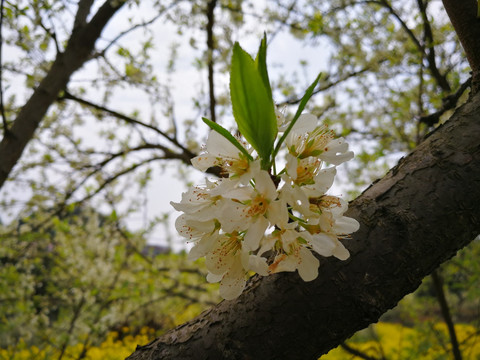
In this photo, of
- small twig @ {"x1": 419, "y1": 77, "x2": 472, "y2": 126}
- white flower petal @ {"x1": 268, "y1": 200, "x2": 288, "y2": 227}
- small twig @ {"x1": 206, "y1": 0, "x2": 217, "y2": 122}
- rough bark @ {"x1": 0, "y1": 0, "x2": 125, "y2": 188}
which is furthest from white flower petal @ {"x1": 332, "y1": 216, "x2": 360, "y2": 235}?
rough bark @ {"x1": 0, "y1": 0, "x2": 125, "y2": 188}

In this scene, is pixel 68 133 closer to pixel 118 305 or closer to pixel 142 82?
pixel 142 82

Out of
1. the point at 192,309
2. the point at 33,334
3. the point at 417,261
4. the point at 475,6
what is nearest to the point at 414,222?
the point at 417,261

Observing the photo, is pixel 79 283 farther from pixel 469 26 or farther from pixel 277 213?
pixel 469 26

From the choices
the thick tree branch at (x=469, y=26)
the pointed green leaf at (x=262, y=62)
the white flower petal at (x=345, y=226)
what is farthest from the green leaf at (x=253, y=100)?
the thick tree branch at (x=469, y=26)

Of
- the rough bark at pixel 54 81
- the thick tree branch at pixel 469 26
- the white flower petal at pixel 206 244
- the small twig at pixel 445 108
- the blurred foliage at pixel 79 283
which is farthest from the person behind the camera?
the blurred foliage at pixel 79 283

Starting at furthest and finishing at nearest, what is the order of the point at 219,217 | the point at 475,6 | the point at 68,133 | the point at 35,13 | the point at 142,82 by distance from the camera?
the point at 68,133
the point at 142,82
the point at 35,13
the point at 475,6
the point at 219,217

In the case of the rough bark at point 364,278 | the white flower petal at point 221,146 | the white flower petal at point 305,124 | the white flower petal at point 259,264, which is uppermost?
the white flower petal at point 221,146

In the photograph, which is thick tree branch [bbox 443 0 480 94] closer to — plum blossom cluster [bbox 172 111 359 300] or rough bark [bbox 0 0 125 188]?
plum blossom cluster [bbox 172 111 359 300]

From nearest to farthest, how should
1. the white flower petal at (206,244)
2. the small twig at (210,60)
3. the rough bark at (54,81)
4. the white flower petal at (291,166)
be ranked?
the white flower petal at (291,166)
the white flower petal at (206,244)
the rough bark at (54,81)
the small twig at (210,60)

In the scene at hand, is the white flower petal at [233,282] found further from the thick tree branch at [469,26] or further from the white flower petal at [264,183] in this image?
the thick tree branch at [469,26]
